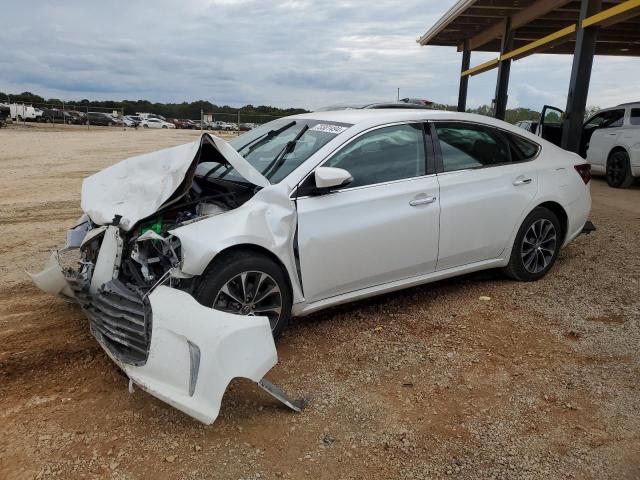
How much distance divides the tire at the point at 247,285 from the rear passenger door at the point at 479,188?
1.45 metres

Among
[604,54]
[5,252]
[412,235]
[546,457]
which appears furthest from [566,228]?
[604,54]

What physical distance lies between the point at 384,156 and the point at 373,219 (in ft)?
1.82

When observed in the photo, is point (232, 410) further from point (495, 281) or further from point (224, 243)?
point (495, 281)

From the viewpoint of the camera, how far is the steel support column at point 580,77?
10.2 m

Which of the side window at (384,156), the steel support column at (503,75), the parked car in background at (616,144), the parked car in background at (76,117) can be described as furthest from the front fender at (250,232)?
the parked car in background at (76,117)

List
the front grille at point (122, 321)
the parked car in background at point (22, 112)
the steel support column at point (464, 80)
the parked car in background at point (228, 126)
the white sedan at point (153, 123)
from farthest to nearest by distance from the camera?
the white sedan at point (153, 123), the parked car in background at point (228, 126), the parked car in background at point (22, 112), the steel support column at point (464, 80), the front grille at point (122, 321)

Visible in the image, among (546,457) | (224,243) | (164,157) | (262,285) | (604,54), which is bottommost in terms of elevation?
(546,457)

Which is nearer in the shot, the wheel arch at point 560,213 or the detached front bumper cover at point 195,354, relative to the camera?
the detached front bumper cover at point 195,354

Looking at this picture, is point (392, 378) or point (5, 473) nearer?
point (5, 473)

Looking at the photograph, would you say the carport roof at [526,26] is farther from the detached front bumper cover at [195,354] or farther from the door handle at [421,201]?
the detached front bumper cover at [195,354]

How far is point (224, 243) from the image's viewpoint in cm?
324

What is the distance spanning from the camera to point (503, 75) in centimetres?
1519

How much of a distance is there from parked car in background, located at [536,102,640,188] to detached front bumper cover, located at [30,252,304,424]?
10.1 meters

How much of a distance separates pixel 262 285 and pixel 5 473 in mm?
1664
